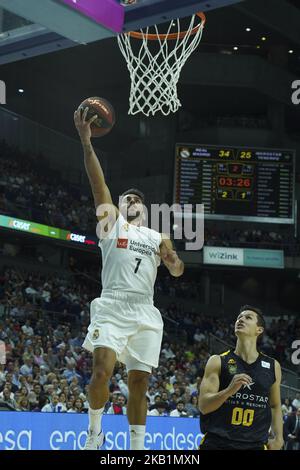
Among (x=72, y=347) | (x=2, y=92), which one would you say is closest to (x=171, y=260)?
(x=72, y=347)

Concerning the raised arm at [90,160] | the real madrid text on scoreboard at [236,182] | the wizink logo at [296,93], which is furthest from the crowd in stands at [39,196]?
the raised arm at [90,160]

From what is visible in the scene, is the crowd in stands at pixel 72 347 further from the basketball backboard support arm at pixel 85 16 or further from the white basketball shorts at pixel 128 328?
the basketball backboard support arm at pixel 85 16

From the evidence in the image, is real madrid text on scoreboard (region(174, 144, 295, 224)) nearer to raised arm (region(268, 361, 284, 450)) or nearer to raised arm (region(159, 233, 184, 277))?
raised arm (region(159, 233, 184, 277))

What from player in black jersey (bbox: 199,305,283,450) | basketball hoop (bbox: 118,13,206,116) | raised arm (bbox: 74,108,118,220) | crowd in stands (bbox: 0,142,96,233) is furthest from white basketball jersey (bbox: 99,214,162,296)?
crowd in stands (bbox: 0,142,96,233)

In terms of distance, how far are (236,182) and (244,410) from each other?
15.0 meters

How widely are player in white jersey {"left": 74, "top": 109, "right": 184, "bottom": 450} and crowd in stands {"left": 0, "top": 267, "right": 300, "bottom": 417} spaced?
6.27 metres

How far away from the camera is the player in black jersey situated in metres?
4.31

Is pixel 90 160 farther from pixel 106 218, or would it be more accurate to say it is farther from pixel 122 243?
pixel 122 243

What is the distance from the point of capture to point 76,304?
19141 mm

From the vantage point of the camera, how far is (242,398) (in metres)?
4.40

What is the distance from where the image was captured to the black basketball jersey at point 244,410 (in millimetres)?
4340

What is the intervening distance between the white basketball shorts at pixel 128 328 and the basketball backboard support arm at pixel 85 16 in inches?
81.2

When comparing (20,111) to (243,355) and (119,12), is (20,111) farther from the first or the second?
(243,355)

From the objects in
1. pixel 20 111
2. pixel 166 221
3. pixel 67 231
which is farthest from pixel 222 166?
pixel 20 111
